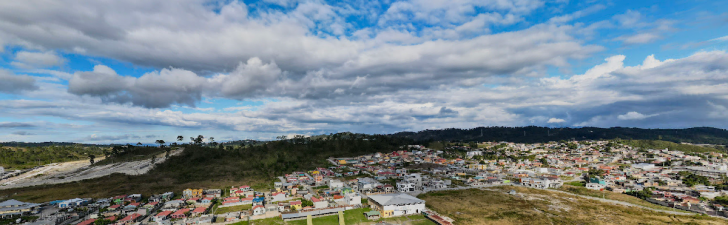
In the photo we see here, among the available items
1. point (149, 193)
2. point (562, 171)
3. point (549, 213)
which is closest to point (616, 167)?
point (562, 171)

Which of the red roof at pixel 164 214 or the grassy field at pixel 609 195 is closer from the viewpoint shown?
the red roof at pixel 164 214

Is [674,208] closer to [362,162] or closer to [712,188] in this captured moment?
[712,188]

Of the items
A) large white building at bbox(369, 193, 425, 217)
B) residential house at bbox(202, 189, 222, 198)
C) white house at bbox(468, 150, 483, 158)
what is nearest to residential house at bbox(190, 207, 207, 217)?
residential house at bbox(202, 189, 222, 198)

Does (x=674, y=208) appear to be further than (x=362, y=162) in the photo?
No

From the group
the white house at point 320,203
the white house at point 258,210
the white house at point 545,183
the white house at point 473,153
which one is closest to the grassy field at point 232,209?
the white house at point 258,210

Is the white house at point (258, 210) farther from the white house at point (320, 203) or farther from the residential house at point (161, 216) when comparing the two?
the residential house at point (161, 216)

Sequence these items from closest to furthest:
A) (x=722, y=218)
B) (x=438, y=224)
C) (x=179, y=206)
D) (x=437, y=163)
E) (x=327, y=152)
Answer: (x=438, y=224) → (x=722, y=218) → (x=179, y=206) → (x=437, y=163) → (x=327, y=152)
